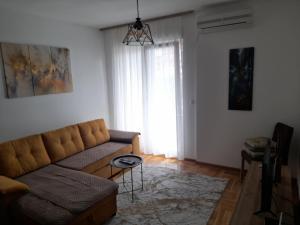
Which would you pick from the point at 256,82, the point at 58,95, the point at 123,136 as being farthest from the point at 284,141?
the point at 58,95

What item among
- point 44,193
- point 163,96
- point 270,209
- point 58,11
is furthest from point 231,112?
point 58,11

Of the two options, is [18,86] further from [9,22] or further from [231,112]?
[231,112]

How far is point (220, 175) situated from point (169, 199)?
1.05m

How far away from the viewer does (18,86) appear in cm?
303

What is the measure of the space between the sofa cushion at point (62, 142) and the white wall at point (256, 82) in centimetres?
202

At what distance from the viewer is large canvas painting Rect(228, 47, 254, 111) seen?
3102 millimetres

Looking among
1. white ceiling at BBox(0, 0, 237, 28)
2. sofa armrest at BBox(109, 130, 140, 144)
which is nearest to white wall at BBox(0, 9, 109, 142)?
white ceiling at BBox(0, 0, 237, 28)

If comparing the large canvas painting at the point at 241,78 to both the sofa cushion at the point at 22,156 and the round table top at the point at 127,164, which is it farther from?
the sofa cushion at the point at 22,156

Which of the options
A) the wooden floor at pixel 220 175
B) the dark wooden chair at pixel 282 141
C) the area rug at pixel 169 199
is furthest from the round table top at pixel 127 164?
the dark wooden chair at pixel 282 141

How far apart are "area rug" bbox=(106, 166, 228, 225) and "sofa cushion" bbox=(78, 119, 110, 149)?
778 mm

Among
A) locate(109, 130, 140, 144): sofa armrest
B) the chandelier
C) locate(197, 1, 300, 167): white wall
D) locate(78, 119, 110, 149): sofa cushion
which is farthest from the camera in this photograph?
locate(109, 130, 140, 144): sofa armrest

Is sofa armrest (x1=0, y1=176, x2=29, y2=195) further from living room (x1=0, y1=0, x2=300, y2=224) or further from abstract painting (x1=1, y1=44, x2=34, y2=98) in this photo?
abstract painting (x1=1, y1=44, x2=34, y2=98)

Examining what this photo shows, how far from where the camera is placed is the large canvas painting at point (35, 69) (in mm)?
2934

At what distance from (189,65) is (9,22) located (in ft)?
8.86
